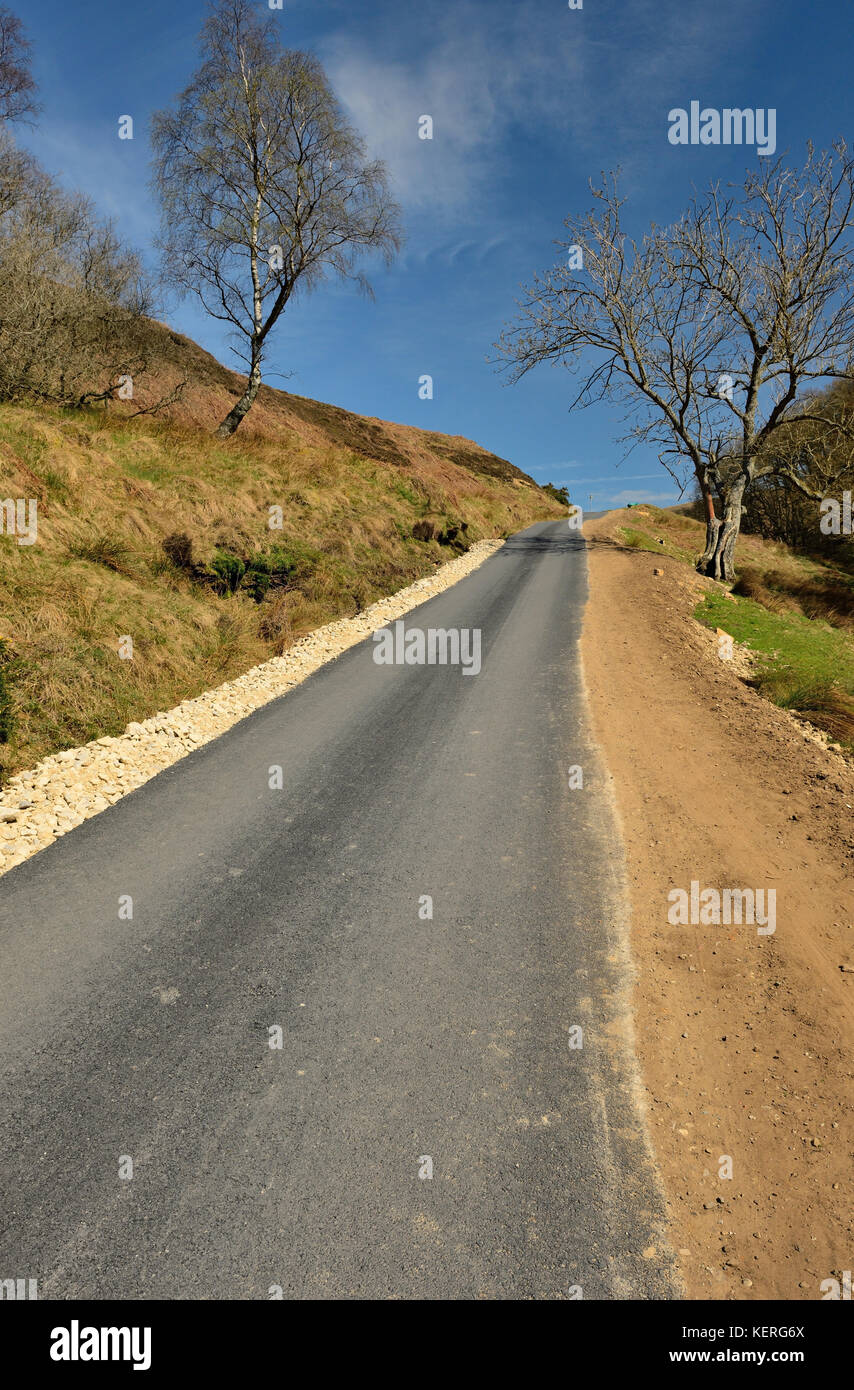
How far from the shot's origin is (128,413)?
2098cm

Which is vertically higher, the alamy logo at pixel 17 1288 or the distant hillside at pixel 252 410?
the distant hillside at pixel 252 410

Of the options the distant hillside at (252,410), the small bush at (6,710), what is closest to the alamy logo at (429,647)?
the small bush at (6,710)

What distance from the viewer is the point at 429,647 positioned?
1387cm

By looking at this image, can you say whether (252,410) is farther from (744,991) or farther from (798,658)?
(744,991)

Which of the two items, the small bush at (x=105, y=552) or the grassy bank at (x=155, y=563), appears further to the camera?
the small bush at (x=105, y=552)

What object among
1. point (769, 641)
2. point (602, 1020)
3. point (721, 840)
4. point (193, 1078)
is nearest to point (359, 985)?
point (193, 1078)

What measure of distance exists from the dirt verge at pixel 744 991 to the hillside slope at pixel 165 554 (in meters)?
7.54

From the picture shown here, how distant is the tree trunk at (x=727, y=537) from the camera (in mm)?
22094

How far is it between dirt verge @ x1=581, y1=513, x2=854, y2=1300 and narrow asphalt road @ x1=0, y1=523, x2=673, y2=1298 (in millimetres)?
275

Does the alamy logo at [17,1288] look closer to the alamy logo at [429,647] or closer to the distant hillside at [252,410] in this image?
the alamy logo at [429,647]

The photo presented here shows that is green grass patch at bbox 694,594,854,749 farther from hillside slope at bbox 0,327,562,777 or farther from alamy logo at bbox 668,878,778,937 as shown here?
hillside slope at bbox 0,327,562,777

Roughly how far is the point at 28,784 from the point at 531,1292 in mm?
7216
